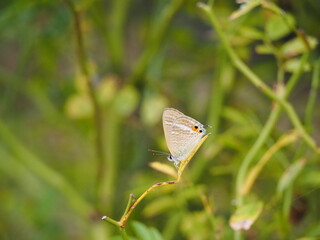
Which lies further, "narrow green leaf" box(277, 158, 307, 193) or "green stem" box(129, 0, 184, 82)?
"green stem" box(129, 0, 184, 82)

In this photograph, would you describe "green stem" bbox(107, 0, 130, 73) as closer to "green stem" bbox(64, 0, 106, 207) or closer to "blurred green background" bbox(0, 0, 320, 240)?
"blurred green background" bbox(0, 0, 320, 240)

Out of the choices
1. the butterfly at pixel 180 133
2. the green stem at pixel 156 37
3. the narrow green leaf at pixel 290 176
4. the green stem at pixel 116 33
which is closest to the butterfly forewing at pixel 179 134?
the butterfly at pixel 180 133

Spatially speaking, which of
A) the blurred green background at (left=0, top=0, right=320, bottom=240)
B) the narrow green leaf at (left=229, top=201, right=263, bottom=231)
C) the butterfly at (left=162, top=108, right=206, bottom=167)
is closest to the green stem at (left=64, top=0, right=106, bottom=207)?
the blurred green background at (left=0, top=0, right=320, bottom=240)

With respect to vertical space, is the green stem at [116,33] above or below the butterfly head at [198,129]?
above

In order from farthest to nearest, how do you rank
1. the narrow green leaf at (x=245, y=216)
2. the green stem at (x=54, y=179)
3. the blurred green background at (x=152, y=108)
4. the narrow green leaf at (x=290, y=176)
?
the green stem at (x=54, y=179), the blurred green background at (x=152, y=108), the narrow green leaf at (x=290, y=176), the narrow green leaf at (x=245, y=216)

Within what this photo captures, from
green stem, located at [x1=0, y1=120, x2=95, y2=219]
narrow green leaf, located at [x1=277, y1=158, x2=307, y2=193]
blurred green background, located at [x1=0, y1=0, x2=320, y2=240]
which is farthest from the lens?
green stem, located at [x1=0, y1=120, x2=95, y2=219]

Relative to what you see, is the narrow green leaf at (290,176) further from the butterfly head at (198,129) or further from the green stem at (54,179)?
the green stem at (54,179)

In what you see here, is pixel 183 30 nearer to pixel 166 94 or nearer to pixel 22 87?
pixel 166 94

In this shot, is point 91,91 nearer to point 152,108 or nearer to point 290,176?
point 152,108
